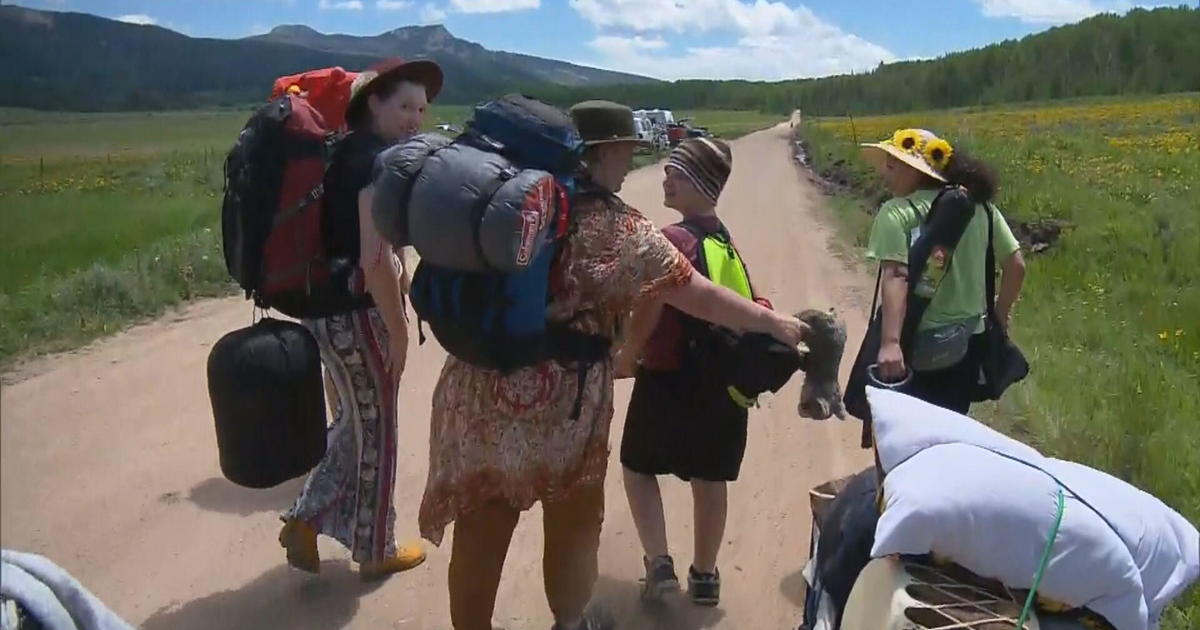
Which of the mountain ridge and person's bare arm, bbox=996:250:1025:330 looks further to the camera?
person's bare arm, bbox=996:250:1025:330

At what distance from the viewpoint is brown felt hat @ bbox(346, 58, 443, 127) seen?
3424mm

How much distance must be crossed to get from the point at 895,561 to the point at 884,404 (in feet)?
1.30

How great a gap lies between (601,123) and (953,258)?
1.46m

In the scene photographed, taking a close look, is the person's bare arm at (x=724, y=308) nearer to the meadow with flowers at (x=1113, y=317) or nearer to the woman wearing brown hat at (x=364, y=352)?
the woman wearing brown hat at (x=364, y=352)

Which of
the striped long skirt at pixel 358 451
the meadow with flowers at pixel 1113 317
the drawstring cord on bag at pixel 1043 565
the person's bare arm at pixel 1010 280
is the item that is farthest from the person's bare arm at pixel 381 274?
the person's bare arm at pixel 1010 280

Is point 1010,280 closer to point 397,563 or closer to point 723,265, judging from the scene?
point 723,265

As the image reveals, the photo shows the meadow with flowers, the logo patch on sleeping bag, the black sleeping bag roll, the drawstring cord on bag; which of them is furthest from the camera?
the meadow with flowers

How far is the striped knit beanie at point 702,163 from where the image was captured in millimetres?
3484

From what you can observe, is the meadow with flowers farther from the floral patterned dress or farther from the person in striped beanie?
the floral patterned dress

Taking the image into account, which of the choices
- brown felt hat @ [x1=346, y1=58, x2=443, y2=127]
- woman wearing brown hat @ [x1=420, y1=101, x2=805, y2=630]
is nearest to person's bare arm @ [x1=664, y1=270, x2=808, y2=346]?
woman wearing brown hat @ [x1=420, y1=101, x2=805, y2=630]

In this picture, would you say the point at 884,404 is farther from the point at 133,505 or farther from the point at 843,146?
the point at 843,146

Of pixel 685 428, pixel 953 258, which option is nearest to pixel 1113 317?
pixel 953 258

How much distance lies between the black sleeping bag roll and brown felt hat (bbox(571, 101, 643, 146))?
3.68 feet

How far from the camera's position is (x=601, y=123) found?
2.98 m
